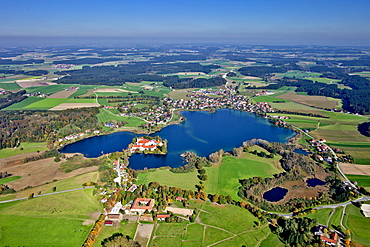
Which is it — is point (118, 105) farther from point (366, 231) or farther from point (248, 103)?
point (366, 231)

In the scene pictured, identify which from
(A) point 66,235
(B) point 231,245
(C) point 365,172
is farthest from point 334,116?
(A) point 66,235

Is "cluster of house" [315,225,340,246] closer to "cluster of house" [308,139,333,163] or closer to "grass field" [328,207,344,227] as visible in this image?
"grass field" [328,207,344,227]

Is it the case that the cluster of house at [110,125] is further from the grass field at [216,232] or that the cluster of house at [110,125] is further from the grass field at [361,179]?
the grass field at [361,179]

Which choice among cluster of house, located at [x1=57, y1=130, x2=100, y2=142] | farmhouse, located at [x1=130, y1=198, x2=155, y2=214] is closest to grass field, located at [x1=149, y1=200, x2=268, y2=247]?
farmhouse, located at [x1=130, y1=198, x2=155, y2=214]

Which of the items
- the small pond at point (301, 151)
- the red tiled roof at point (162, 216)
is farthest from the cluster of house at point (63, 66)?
the red tiled roof at point (162, 216)

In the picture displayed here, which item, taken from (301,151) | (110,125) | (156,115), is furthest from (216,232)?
(156,115)
